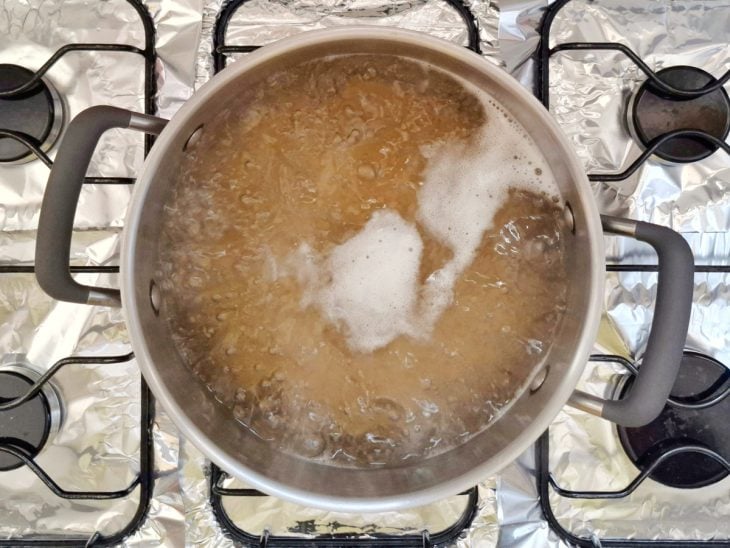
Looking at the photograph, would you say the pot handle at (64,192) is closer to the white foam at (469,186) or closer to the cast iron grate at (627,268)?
the white foam at (469,186)

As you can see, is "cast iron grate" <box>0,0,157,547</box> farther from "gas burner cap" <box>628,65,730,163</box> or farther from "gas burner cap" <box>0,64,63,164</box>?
"gas burner cap" <box>628,65,730,163</box>

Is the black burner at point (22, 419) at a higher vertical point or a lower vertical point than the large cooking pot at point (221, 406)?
lower

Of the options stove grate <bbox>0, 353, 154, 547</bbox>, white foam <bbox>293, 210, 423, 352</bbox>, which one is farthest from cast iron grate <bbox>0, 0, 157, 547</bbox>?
white foam <bbox>293, 210, 423, 352</bbox>

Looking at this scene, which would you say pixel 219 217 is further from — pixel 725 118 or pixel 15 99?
pixel 725 118

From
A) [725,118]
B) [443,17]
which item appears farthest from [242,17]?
[725,118]

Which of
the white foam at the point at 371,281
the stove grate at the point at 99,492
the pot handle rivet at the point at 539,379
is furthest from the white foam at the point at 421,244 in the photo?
the stove grate at the point at 99,492
